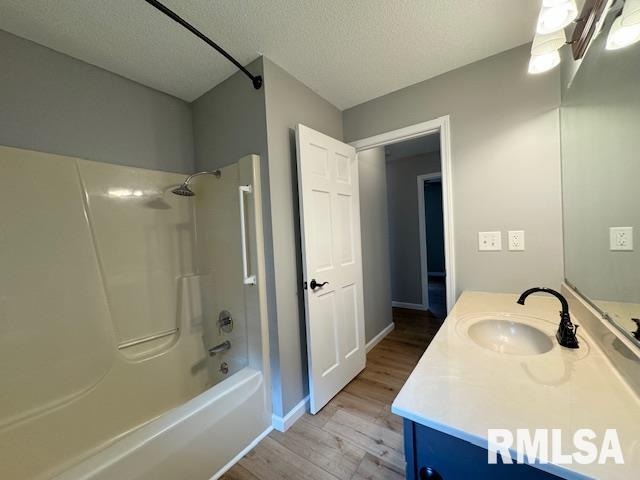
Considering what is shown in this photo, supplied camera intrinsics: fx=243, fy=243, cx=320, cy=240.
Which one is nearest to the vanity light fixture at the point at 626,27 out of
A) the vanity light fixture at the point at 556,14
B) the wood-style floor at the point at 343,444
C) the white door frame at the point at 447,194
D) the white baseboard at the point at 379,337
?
the vanity light fixture at the point at 556,14

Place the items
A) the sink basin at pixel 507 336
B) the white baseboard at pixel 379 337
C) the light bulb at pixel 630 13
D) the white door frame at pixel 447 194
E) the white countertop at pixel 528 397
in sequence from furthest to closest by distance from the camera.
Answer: the white baseboard at pixel 379 337, the white door frame at pixel 447 194, the sink basin at pixel 507 336, the light bulb at pixel 630 13, the white countertop at pixel 528 397

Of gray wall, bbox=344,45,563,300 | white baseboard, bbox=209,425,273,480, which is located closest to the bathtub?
white baseboard, bbox=209,425,273,480

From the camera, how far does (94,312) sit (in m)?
1.46

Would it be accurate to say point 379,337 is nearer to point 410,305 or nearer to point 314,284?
point 410,305

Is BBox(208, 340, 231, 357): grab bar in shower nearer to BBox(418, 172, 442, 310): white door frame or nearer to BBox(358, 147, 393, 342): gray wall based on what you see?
BBox(358, 147, 393, 342): gray wall

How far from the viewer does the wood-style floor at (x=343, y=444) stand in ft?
4.15

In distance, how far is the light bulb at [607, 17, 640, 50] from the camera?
0.76 m

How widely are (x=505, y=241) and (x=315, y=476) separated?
68.6 inches

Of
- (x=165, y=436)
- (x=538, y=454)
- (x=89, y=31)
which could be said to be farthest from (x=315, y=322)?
(x=89, y=31)

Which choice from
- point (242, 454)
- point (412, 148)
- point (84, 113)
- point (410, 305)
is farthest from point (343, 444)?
point (412, 148)

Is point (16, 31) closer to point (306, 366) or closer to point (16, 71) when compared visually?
point (16, 71)

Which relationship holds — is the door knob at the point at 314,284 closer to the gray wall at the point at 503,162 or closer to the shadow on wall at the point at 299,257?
the shadow on wall at the point at 299,257

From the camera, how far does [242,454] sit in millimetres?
1389

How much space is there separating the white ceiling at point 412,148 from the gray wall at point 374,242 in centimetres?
53
